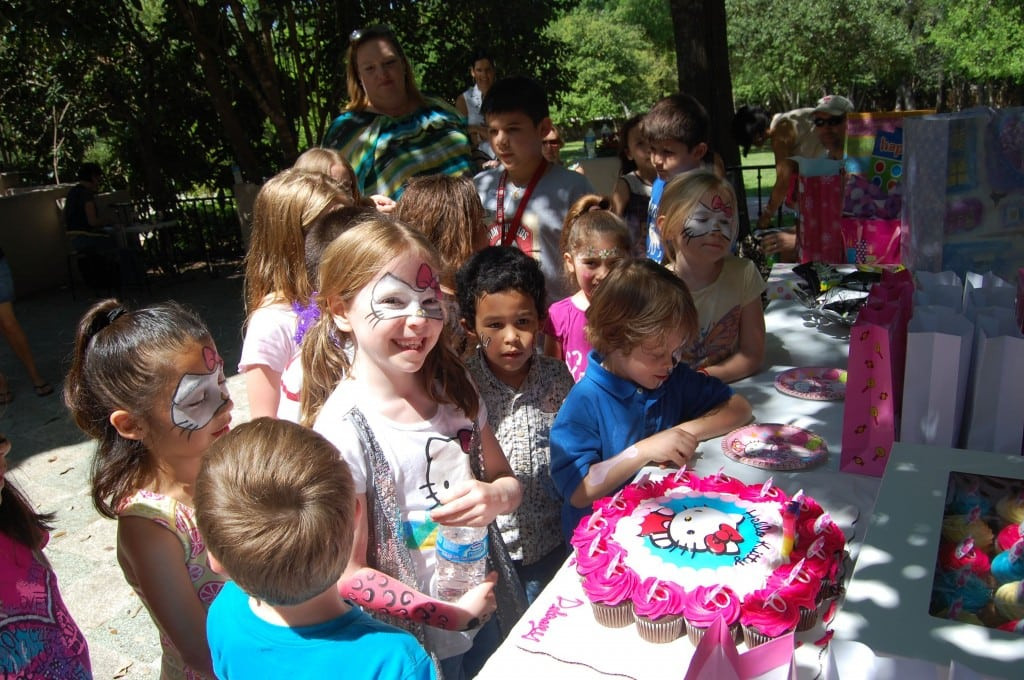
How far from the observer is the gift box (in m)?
1.13

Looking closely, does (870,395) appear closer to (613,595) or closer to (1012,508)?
(1012,508)

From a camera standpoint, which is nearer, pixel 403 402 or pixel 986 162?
pixel 403 402

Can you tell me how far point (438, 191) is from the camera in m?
2.79

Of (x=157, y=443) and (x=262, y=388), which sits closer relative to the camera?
(x=157, y=443)

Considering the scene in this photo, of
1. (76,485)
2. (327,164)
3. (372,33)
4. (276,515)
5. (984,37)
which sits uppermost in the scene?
(984,37)

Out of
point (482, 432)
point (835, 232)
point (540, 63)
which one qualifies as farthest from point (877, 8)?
point (482, 432)

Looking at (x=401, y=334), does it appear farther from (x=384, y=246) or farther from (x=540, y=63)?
(x=540, y=63)

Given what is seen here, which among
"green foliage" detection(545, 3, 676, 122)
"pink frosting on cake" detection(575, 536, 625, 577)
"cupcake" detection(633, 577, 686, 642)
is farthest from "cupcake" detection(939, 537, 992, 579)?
"green foliage" detection(545, 3, 676, 122)

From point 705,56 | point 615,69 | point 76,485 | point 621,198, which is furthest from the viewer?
point 615,69

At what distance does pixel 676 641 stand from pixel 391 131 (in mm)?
2885

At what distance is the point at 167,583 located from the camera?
1.62m

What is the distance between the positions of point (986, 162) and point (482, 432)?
1850mm

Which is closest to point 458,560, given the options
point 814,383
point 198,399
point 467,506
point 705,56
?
point 467,506

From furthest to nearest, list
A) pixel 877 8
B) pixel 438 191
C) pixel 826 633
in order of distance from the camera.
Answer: pixel 877 8 → pixel 438 191 → pixel 826 633
